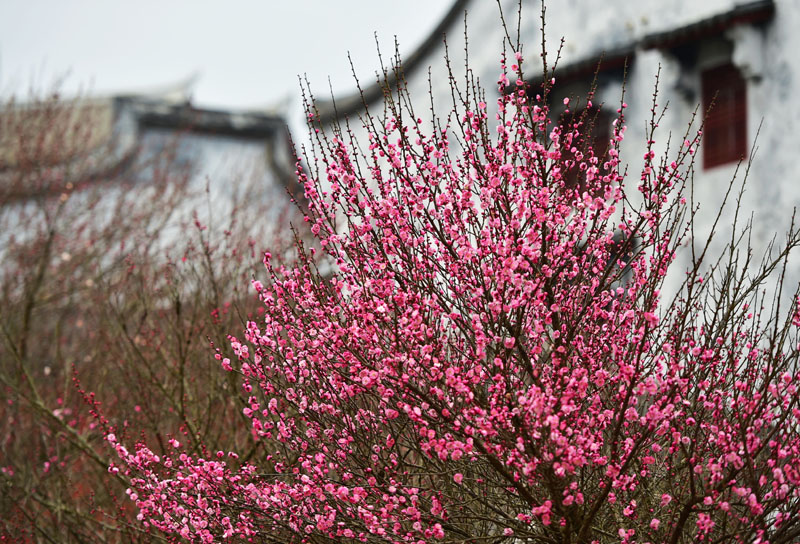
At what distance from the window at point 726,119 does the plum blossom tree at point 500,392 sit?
546 cm

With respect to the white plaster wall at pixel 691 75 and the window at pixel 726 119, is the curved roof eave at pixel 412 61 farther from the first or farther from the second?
the window at pixel 726 119

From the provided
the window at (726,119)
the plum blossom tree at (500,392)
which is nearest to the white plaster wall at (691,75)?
the window at (726,119)

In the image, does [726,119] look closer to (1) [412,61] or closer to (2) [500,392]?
(1) [412,61]

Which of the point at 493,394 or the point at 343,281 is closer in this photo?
the point at 493,394

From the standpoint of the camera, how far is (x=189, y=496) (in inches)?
236

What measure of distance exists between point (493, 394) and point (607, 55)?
8477 millimetres

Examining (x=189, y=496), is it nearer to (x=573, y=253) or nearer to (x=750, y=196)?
(x=573, y=253)

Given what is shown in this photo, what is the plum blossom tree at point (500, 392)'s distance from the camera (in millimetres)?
5129

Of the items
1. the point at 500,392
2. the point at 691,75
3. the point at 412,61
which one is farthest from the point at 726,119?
the point at 500,392

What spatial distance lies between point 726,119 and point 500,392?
297 inches

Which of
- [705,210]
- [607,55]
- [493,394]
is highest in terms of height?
[607,55]

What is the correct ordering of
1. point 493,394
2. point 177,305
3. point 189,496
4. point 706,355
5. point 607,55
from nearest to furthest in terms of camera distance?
point 493,394 < point 706,355 < point 189,496 < point 177,305 < point 607,55

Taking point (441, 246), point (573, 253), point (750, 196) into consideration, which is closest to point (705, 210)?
point (750, 196)

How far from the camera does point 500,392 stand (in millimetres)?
5109
